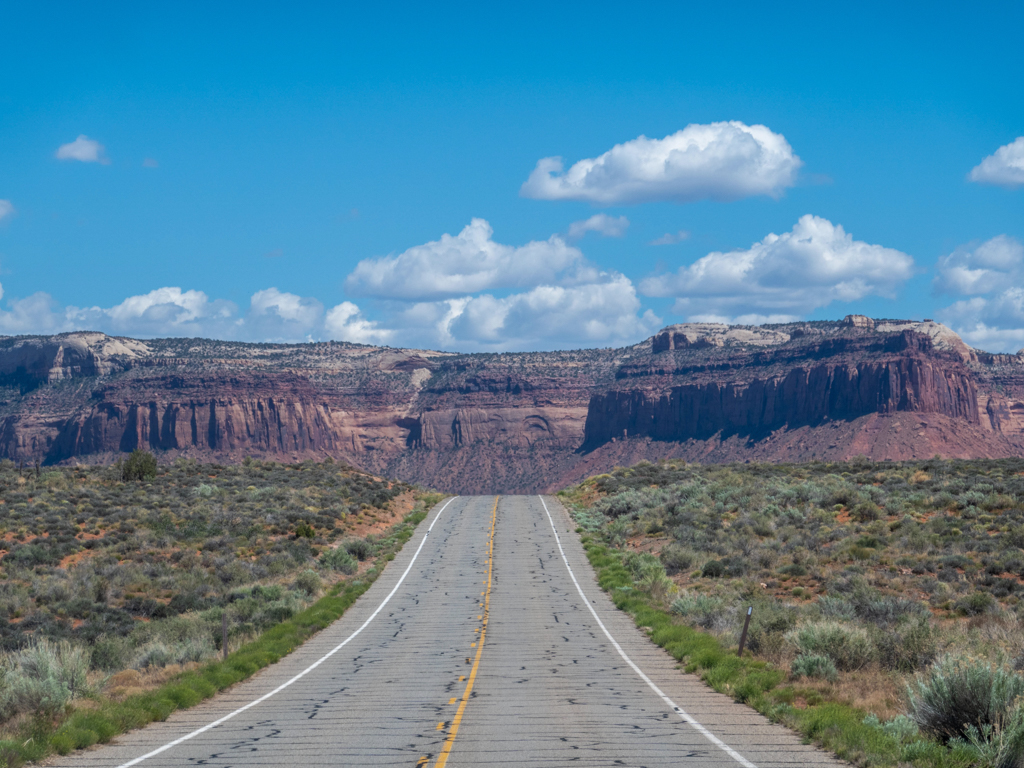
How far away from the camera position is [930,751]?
10312 millimetres

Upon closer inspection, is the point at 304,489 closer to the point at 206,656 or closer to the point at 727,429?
the point at 206,656

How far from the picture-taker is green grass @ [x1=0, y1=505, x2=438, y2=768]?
11492mm

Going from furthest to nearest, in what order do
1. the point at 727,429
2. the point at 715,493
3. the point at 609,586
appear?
1. the point at 727,429
2. the point at 715,493
3. the point at 609,586

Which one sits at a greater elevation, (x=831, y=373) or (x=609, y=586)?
(x=831, y=373)

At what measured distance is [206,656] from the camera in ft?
63.2

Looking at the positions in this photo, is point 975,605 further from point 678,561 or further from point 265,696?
point 265,696

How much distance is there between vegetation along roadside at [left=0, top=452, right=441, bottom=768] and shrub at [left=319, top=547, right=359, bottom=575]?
2.7 inches

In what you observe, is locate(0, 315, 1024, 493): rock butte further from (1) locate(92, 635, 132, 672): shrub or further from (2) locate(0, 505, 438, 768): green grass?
(1) locate(92, 635, 132, 672): shrub

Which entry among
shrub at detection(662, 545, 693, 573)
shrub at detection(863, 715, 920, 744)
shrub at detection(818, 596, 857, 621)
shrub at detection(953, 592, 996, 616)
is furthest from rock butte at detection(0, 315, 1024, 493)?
shrub at detection(863, 715, 920, 744)

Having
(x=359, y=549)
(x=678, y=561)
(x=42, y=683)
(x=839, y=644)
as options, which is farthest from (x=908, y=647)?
(x=359, y=549)

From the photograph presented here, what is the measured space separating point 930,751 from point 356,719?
741cm

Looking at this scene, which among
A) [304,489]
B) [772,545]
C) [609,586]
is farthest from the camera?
[304,489]

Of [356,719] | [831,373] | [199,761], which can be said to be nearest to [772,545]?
[356,719]

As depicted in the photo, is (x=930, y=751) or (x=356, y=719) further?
(x=356, y=719)
